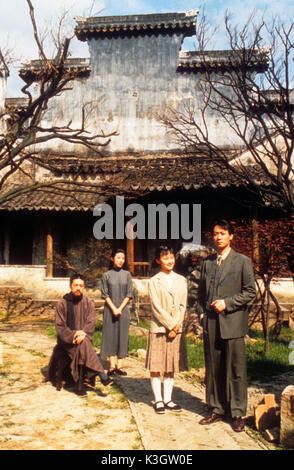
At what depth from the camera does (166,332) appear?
470 centimetres

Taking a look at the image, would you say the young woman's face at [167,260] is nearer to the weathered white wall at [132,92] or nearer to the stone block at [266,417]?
the stone block at [266,417]

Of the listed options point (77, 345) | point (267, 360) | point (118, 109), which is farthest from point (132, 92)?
point (77, 345)

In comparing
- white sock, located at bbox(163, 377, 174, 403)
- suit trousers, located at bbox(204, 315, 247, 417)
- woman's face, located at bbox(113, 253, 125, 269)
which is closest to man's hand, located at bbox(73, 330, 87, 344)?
white sock, located at bbox(163, 377, 174, 403)

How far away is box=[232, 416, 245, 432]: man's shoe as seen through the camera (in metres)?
4.17

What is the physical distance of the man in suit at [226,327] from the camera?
14.1 ft

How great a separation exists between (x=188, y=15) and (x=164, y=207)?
7716mm

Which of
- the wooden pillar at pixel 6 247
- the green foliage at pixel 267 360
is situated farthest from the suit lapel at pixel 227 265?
the wooden pillar at pixel 6 247

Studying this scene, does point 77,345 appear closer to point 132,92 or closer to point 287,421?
point 287,421

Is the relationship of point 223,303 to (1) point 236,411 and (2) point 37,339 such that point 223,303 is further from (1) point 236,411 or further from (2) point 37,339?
→ (2) point 37,339

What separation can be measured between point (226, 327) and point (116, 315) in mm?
2444

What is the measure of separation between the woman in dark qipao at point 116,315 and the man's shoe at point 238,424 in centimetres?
244

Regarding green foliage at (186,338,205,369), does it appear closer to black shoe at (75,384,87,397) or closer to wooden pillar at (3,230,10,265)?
black shoe at (75,384,87,397)

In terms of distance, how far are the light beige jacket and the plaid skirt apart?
0.11 meters

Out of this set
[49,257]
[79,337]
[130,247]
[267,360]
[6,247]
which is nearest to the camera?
[79,337]
